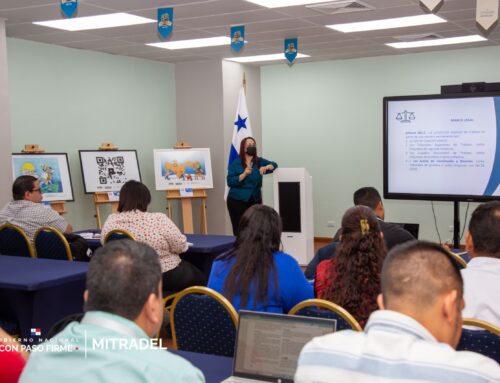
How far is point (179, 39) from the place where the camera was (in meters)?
7.84

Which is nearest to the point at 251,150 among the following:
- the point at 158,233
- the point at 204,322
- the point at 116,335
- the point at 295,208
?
the point at 295,208

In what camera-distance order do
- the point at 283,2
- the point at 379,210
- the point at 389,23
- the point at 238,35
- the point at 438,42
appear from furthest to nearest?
the point at 438,42 < the point at 389,23 < the point at 238,35 < the point at 283,2 < the point at 379,210

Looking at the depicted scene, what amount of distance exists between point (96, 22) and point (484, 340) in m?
5.59

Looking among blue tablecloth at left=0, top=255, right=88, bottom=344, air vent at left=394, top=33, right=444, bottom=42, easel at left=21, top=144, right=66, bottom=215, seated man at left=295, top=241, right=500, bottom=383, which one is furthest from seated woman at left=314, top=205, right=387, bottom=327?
air vent at left=394, top=33, right=444, bottom=42

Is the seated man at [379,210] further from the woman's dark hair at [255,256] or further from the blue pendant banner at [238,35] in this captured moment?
the blue pendant banner at [238,35]

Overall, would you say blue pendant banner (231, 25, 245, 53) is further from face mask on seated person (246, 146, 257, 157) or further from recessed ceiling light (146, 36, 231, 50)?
face mask on seated person (246, 146, 257, 157)

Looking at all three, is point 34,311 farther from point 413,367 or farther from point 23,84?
point 23,84

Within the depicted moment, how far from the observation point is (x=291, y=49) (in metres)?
7.80

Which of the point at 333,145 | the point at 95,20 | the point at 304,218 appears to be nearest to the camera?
the point at 95,20

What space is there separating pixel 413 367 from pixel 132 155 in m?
7.74

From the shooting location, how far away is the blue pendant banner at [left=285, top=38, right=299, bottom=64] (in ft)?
25.5

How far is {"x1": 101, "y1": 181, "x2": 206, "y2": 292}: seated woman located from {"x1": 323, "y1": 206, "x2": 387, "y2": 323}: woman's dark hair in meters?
2.08

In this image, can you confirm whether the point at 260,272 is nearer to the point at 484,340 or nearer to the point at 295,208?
the point at 484,340

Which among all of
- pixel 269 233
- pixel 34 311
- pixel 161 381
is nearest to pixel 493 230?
pixel 269 233
